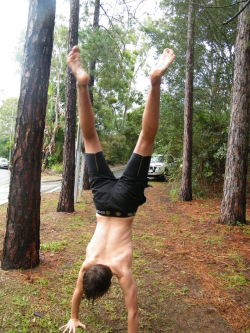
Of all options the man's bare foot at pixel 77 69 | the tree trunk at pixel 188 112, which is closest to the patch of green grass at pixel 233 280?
the man's bare foot at pixel 77 69

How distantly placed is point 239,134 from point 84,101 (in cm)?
592

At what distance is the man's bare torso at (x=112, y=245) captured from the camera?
3.28m

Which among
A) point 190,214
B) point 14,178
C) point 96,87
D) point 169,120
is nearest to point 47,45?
point 14,178

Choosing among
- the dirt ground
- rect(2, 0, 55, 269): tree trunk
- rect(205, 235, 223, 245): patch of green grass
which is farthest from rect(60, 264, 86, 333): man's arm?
rect(205, 235, 223, 245): patch of green grass

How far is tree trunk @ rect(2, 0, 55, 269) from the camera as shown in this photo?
4891 mm

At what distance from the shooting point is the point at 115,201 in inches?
136

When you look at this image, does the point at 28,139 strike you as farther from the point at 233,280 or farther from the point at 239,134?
the point at 239,134

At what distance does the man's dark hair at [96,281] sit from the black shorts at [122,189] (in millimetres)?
620

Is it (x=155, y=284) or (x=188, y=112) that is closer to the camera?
(x=155, y=284)

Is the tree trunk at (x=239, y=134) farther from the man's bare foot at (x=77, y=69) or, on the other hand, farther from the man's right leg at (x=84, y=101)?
the man's bare foot at (x=77, y=69)

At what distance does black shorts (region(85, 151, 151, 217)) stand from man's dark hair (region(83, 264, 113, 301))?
0.62 metres

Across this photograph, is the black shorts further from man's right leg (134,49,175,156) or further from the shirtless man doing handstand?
man's right leg (134,49,175,156)

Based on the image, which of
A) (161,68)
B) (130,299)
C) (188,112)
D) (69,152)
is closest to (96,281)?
(130,299)

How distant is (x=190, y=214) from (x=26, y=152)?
22.6 feet
